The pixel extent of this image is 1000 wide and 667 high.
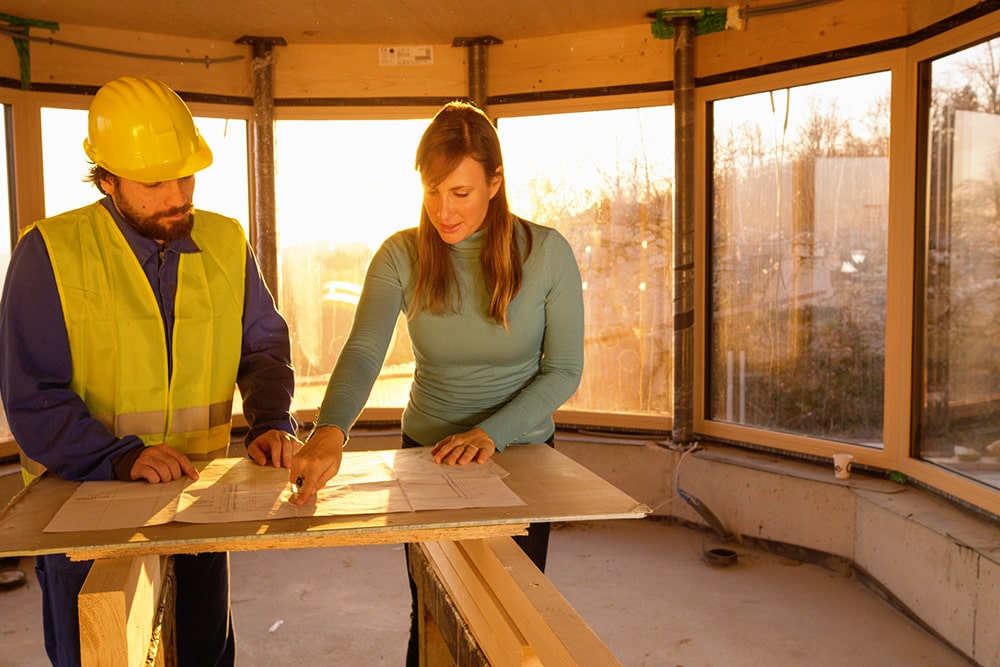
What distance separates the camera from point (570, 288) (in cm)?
212

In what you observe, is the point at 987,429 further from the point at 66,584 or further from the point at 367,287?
the point at 66,584

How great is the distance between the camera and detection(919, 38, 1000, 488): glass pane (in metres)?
→ 3.59

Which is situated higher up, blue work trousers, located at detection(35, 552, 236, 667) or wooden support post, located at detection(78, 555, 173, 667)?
wooden support post, located at detection(78, 555, 173, 667)

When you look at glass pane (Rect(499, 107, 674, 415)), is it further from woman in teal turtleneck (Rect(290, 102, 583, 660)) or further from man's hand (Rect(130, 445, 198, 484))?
man's hand (Rect(130, 445, 198, 484))

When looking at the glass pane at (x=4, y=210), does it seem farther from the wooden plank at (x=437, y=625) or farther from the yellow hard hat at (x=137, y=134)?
the wooden plank at (x=437, y=625)

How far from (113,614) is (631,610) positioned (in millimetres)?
2872

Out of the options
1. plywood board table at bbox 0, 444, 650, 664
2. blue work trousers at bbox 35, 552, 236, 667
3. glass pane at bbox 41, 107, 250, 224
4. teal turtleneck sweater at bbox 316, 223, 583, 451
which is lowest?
blue work trousers at bbox 35, 552, 236, 667

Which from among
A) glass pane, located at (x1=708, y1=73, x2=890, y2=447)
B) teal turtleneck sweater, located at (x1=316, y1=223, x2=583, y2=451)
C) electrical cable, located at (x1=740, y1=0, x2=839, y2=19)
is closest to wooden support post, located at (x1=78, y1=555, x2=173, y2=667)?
teal turtleneck sweater, located at (x1=316, y1=223, x2=583, y2=451)

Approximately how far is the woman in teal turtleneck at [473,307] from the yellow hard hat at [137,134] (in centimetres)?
49

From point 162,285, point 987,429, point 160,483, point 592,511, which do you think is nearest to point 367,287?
point 162,285

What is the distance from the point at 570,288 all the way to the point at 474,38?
3333 mm

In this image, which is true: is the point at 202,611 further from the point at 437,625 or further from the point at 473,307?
the point at 473,307

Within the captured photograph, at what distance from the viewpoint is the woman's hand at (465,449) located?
191cm

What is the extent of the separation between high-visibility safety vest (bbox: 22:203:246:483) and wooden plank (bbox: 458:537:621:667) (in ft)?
2.38
